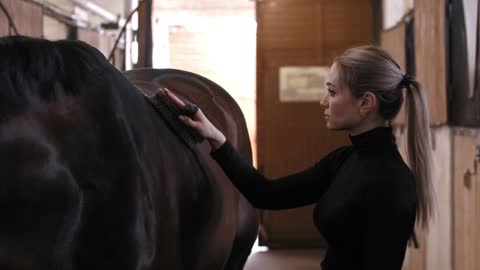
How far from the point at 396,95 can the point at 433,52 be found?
1786 millimetres

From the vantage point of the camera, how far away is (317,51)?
5219 millimetres

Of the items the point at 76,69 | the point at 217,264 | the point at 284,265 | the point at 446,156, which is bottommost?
the point at 284,265

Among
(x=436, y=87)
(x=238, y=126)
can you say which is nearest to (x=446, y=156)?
(x=436, y=87)

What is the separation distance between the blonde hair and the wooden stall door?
378 centimetres

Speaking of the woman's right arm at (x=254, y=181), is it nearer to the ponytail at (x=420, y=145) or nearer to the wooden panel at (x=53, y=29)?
the ponytail at (x=420, y=145)

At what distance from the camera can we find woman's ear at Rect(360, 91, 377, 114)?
1.38m

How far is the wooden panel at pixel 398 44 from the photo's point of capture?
382cm

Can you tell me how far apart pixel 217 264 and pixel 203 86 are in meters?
0.86

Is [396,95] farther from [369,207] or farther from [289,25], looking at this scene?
[289,25]

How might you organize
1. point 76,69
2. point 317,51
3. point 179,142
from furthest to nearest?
point 317,51
point 179,142
point 76,69

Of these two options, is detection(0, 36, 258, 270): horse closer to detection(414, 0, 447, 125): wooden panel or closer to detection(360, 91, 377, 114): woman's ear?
detection(360, 91, 377, 114): woman's ear

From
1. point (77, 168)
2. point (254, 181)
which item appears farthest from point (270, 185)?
point (77, 168)

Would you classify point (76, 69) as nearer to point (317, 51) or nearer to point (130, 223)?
point (130, 223)

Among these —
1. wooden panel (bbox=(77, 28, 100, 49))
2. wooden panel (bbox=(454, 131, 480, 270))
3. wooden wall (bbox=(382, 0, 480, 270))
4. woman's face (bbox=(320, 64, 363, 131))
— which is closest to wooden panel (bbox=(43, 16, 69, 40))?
wooden panel (bbox=(77, 28, 100, 49))
